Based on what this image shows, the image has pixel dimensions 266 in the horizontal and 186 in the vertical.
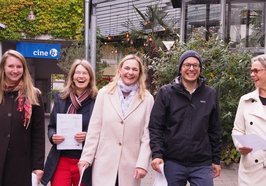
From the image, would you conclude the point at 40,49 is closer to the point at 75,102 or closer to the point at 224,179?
the point at 224,179

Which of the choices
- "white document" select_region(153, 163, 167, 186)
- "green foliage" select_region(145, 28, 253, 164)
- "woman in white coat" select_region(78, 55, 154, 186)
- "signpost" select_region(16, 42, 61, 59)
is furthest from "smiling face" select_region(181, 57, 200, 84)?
"signpost" select_region(16, 42, 61, 59)

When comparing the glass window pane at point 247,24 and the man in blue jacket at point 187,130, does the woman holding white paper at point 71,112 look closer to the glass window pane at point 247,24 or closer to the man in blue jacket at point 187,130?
the man in blue jacket at point 187,130

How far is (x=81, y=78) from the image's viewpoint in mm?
5188

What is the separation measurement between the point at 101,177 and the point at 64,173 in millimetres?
427

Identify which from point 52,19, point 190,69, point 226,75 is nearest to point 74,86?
point 190,69

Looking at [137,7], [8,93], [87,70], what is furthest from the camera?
[137,7]

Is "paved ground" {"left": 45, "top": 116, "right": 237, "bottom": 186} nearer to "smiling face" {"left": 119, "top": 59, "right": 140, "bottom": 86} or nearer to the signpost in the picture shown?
"smiling face" {"left": 119, "top": 59, "right": 140, "bottom": 86}

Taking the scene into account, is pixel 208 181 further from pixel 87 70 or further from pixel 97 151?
pixel 87 70

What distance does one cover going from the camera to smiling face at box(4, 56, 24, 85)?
4445 mm

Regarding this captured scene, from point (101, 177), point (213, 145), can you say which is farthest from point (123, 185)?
point (213, 145)

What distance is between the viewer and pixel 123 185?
479cm

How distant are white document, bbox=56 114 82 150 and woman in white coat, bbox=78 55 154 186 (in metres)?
0.25

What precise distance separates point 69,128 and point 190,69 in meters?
1.40

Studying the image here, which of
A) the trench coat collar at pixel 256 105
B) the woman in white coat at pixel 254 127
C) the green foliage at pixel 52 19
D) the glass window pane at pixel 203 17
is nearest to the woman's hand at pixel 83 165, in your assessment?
the woman in white coat at pixel 254 127
